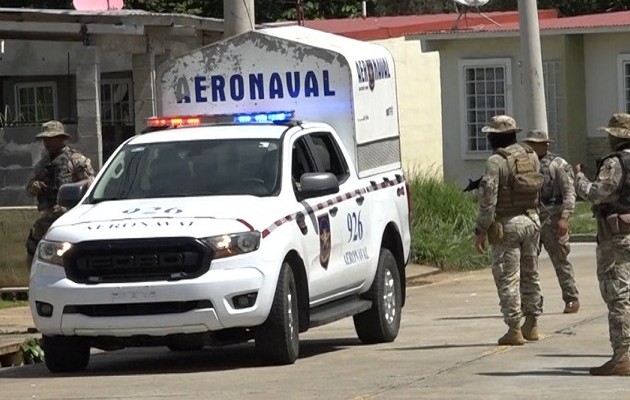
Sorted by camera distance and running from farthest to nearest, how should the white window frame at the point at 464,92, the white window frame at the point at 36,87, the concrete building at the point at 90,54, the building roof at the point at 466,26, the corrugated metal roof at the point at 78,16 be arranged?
the white window frame at the point at 464,92 < the building roof at the point at 466,26 < the white window frame at the point at 36,87 < the concrete building at the point at 90,54 < the corrugated metal roof at the point at 78,16

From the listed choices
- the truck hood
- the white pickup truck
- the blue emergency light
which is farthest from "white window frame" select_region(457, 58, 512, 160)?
the truck hood

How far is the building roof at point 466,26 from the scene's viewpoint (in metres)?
32.0

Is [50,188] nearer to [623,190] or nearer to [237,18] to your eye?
[237,18]

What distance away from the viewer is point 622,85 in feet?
107

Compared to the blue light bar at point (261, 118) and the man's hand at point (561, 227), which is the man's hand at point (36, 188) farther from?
the man's hand at point (561, 227)

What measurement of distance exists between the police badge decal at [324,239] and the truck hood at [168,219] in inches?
25.3

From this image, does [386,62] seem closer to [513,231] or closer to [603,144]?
[513,231]

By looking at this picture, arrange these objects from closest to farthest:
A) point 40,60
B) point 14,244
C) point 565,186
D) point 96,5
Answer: point 565,186
point 14,244
point 96,5
point 40,60

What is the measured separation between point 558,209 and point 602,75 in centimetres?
1736

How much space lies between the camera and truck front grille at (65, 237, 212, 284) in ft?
38.3

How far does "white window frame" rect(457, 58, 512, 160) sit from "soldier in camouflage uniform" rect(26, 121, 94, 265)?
1932cm

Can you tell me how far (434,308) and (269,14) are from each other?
23.5 m

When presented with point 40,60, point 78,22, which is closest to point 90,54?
point 78,22

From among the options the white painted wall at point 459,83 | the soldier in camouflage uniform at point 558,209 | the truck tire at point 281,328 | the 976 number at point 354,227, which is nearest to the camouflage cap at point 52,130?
the 976 number at point 354,227
